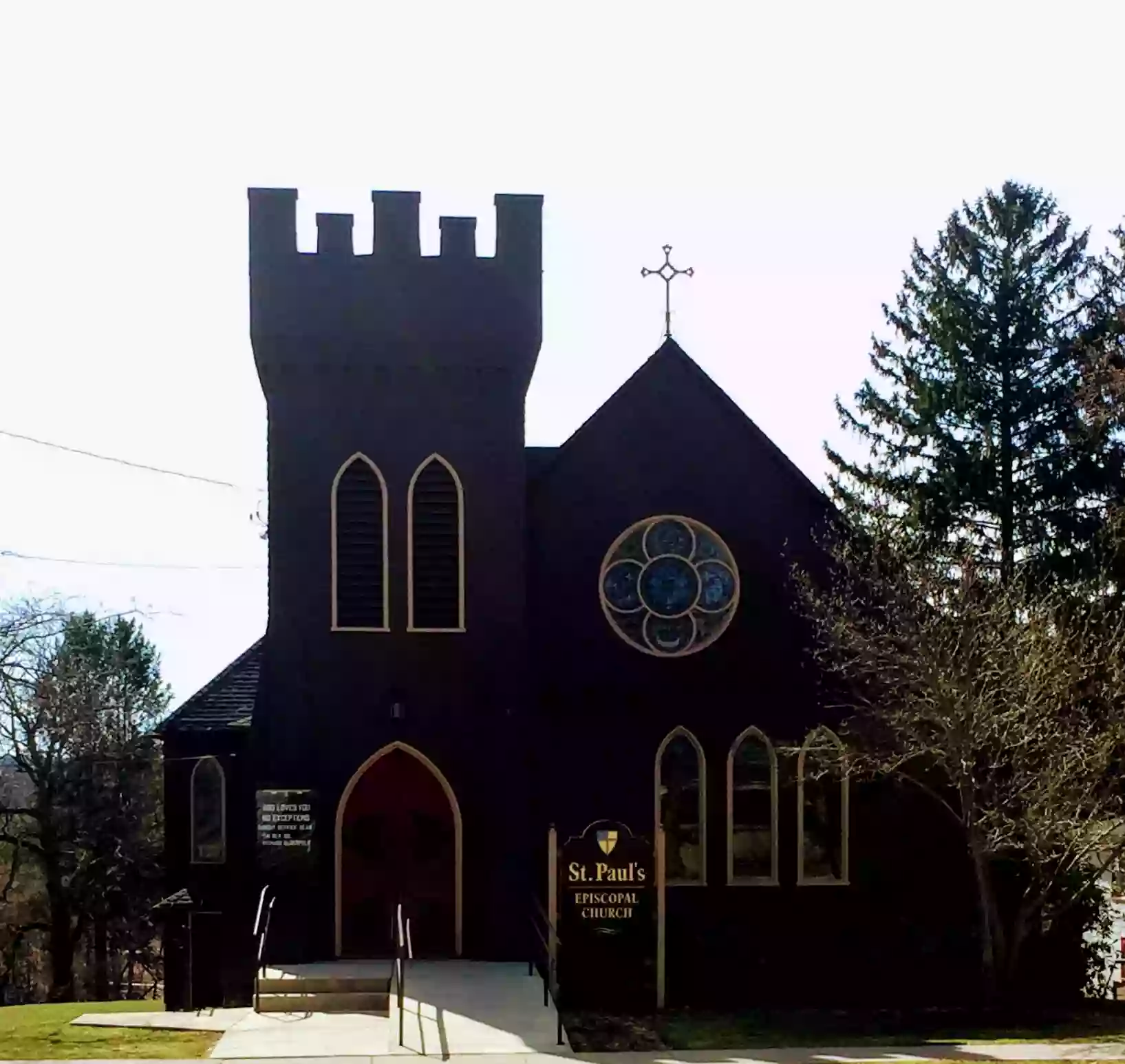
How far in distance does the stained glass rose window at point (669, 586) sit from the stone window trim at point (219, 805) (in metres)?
5.76

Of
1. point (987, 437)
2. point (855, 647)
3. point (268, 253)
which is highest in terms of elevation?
point (268, 253)

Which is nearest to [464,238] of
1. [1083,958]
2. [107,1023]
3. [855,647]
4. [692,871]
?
[855,647]

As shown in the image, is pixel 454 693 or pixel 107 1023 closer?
pixel 107 1023

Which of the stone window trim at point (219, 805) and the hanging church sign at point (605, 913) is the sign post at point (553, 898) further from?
the stone window trim at point (219, 805)

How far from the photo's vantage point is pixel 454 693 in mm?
19859

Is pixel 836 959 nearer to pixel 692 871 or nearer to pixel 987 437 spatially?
pixel 692 871

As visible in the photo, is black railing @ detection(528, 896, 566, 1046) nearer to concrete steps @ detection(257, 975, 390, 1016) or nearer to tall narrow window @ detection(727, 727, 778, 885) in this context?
concrete steps @ detection(257, 975, 390, 1016)

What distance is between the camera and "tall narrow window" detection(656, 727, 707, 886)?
66.9ft

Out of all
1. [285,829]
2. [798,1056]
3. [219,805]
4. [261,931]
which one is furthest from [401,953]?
[219,805]

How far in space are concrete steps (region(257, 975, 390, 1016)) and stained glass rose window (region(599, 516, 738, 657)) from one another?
19.4 feet

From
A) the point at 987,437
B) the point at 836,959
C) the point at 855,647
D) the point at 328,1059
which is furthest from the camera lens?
the point at 987,437

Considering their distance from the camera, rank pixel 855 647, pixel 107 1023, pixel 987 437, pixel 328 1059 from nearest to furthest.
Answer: pixel 328 1059
pixel 107 1023
pixel 855 647
pixel 987 437

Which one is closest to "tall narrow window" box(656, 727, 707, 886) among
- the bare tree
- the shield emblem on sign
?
the bare tree

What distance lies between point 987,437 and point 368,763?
10.6 metres
